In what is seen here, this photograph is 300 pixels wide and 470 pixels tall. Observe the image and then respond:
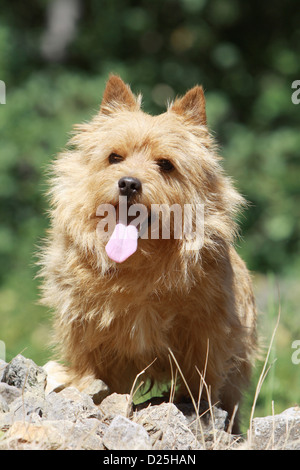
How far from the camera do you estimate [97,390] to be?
12.9ft

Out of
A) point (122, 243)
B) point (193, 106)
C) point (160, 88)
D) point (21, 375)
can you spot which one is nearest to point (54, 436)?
point (21, 375)

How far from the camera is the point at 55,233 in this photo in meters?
4.14

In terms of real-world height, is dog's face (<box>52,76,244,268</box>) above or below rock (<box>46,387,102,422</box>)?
above

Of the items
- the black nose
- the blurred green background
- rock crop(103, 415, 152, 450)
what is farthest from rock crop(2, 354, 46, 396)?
the blurred green background

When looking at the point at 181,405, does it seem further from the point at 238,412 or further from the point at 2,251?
the point at 2,251

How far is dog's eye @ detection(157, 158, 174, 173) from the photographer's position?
3.82 metres

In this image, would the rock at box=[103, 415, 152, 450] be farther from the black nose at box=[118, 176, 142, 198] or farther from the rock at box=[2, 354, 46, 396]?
the black nose at box=[118, 176, 142, 198]

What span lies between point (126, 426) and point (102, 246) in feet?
3.55

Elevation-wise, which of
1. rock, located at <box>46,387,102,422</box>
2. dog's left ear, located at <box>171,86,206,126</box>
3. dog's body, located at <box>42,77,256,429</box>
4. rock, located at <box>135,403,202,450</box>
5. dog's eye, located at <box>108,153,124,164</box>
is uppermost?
dog's left ear, located at <box>171,86,206,126</box>

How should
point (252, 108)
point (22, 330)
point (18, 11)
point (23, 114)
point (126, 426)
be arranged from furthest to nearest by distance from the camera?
point (18, 11)
point (252, 108)
point (23, 114)
point (22, 330)
point (126, 426)

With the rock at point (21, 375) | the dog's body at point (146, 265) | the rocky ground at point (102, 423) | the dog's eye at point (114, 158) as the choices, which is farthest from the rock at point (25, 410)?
the dog's eye at point (114, 158)

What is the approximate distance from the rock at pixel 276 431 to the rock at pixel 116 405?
0.66 m

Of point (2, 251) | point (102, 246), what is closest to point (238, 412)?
point (102, 246)

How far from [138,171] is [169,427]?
1.36 m
